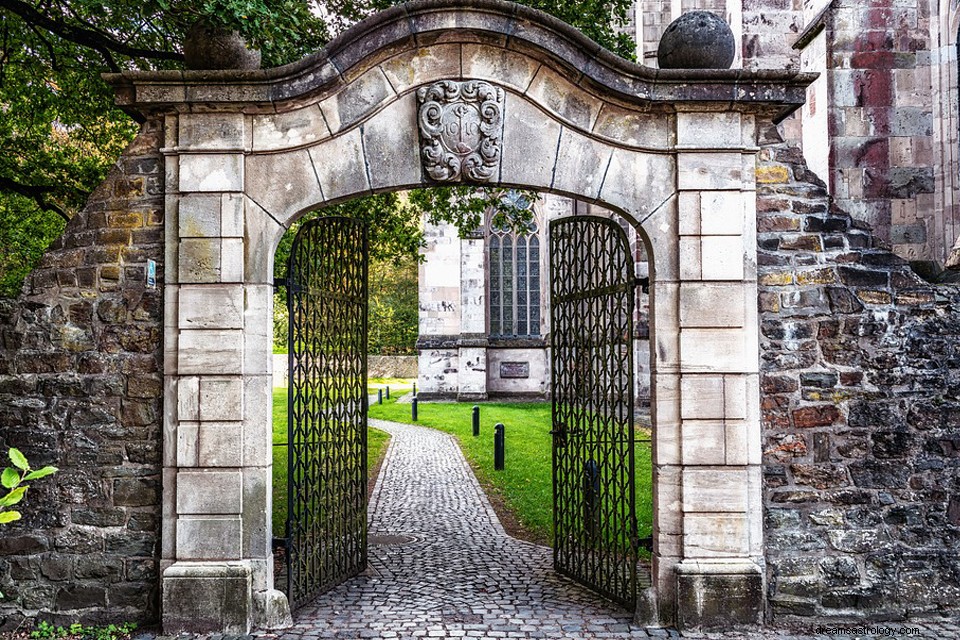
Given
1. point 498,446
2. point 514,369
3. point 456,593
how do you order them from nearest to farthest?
point 456,593
point 498,446
point 514,369

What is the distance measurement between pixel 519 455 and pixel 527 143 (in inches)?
321

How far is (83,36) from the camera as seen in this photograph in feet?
25.3

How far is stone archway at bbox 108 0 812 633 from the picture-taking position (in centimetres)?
518

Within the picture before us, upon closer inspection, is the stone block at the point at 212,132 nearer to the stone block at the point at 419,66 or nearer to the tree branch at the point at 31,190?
the stone block at the point at 419,66

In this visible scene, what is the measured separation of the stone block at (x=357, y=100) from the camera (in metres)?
5.32

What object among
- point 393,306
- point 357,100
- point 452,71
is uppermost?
point 393,306

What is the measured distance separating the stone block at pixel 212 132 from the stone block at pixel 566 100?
204 centimetres

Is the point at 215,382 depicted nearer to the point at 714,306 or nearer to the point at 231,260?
the point at 231,260

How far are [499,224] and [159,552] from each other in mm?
6367

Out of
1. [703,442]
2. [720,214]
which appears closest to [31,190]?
[720,214]

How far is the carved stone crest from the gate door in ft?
4.13

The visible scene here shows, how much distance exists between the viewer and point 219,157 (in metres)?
5.32

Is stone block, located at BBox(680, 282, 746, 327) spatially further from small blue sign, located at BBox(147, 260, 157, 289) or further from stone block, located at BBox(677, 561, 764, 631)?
small blue sign, located at BBox(147, 260, 157, 289)

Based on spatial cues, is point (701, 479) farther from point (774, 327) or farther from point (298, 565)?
point (298, 565)
